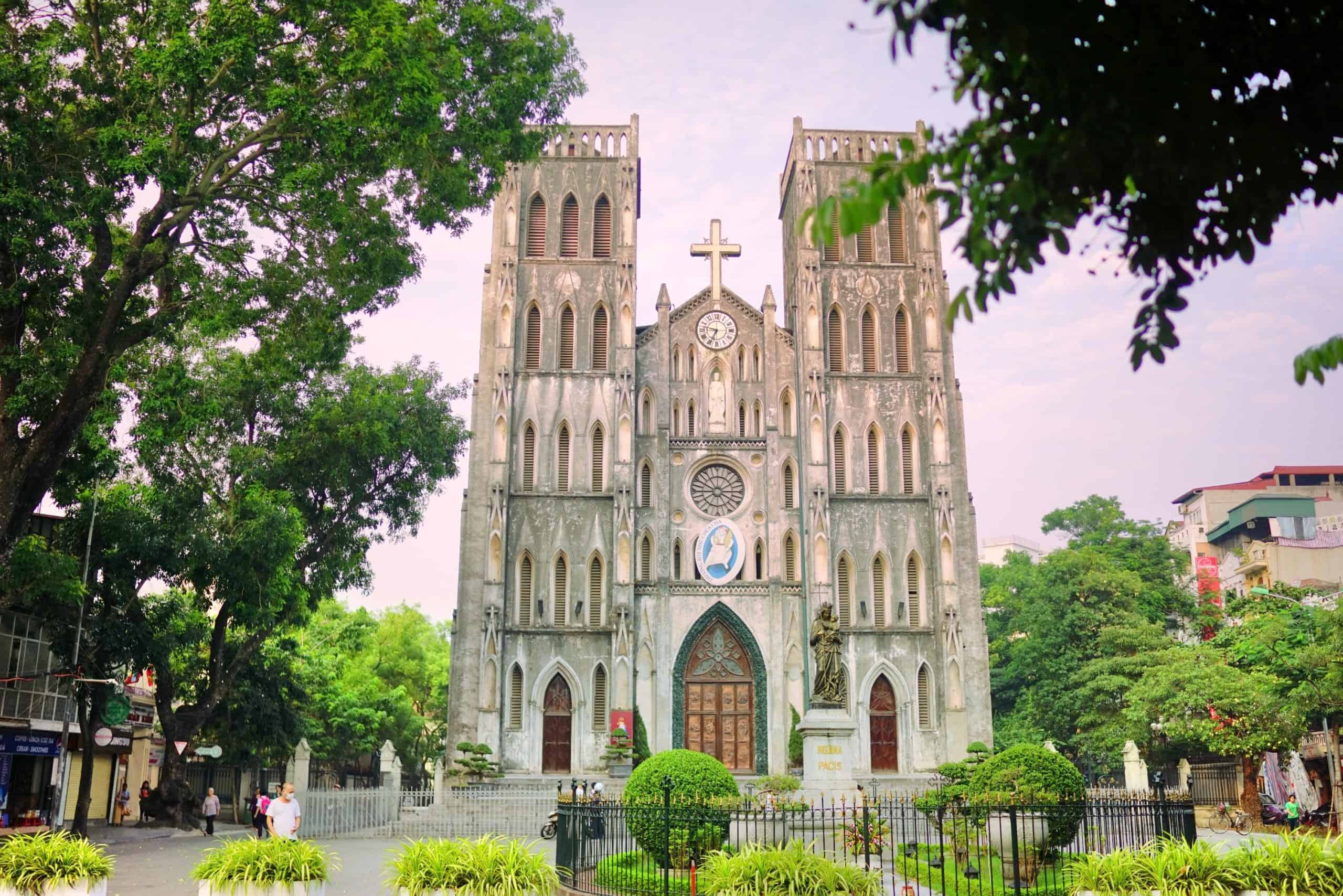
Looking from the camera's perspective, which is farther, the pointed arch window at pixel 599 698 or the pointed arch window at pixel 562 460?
the pointed arch window at pixel 562 460

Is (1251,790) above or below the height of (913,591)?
below

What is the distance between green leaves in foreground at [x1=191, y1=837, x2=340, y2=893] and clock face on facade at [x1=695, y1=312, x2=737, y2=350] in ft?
99.7

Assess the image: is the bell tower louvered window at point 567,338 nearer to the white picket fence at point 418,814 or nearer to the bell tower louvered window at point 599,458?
the bell tower louvered window at point 599,458

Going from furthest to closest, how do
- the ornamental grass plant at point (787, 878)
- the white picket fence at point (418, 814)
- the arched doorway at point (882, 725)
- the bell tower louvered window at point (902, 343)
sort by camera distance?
1. the bell tower louvered window at point (902, 343)
2. the arched doorway at point (882, 725)
3. the white picket fence at point (418, 814)
4. the ornamental grass plant at point (787, 878)

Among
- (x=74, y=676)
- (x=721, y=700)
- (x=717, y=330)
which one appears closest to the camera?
(x=74, y=676)

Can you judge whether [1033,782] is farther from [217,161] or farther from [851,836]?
[217,161]

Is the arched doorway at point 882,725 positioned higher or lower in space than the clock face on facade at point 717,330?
lower

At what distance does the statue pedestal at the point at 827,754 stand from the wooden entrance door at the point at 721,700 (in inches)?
673

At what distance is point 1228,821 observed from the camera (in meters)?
27.4

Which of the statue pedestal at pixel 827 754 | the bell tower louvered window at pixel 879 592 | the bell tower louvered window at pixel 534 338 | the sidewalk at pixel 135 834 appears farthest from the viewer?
the bell tower louvered window at pixel 534 338

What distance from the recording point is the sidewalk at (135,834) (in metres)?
25.0

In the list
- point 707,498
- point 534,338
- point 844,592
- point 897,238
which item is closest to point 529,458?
point 534,338

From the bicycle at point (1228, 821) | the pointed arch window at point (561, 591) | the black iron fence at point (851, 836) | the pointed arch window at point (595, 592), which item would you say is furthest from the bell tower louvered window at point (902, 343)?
the black iron fence at point (851, 836)

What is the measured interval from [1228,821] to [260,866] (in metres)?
23.9
